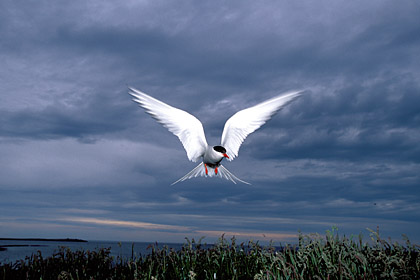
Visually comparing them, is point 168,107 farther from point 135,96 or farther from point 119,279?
point 119,279

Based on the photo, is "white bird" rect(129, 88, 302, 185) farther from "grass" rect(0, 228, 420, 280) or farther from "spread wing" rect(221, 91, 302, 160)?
"grass" rect(0, 228, 420, 280)

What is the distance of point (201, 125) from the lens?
13.1 metres

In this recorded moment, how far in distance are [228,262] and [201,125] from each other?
535 cm

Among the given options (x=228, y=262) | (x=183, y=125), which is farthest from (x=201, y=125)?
(x=228, y=262)

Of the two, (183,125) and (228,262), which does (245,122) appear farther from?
(228,262)

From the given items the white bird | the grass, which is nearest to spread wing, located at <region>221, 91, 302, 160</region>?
the white bird

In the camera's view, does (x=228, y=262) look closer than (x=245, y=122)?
Yes

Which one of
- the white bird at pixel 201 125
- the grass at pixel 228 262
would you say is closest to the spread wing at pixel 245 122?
the white bird at pixel 201 125

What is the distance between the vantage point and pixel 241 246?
10.2 metres

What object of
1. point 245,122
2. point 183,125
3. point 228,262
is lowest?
point 228,262

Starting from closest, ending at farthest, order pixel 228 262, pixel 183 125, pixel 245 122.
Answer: pixel 228 262
pixel 183 125
pixel 245 122

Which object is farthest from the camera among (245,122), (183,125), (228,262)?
(245,122)

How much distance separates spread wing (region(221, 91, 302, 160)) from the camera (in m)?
13.4

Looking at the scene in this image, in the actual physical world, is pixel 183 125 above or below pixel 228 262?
above
